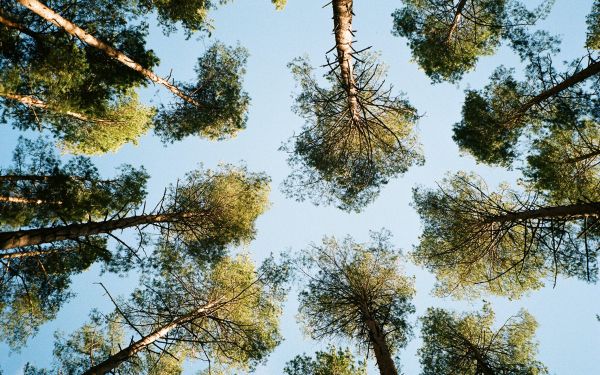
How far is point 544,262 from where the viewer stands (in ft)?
32.6

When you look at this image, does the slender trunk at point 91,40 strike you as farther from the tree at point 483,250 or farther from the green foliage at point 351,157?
the tree at point 483,250

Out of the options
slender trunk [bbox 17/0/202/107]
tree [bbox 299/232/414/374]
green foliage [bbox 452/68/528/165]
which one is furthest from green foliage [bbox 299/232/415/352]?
slender trunk [bbox 17/0/202/107]

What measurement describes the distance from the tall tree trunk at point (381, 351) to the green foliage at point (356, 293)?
76cm

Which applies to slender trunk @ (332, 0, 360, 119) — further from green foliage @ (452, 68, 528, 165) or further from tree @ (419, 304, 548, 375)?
tree @ (419, 304, 548, 375)

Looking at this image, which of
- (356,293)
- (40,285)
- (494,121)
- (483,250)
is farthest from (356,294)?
(40,285)

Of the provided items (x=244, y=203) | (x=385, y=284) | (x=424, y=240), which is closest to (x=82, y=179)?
(x=244, y=203)

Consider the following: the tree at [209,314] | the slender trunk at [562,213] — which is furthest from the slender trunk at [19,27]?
the slender trunk at [562,213]

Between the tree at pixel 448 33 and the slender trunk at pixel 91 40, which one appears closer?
the slender trunk at pixel 91 40

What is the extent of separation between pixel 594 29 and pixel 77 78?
40.3 ft

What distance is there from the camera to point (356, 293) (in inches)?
387

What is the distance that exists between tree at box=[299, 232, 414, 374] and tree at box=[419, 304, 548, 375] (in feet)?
2.43

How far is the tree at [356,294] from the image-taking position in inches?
383

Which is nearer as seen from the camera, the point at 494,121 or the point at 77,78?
the point at 77,78

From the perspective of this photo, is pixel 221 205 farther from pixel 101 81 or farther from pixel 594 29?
pixel 594 29
